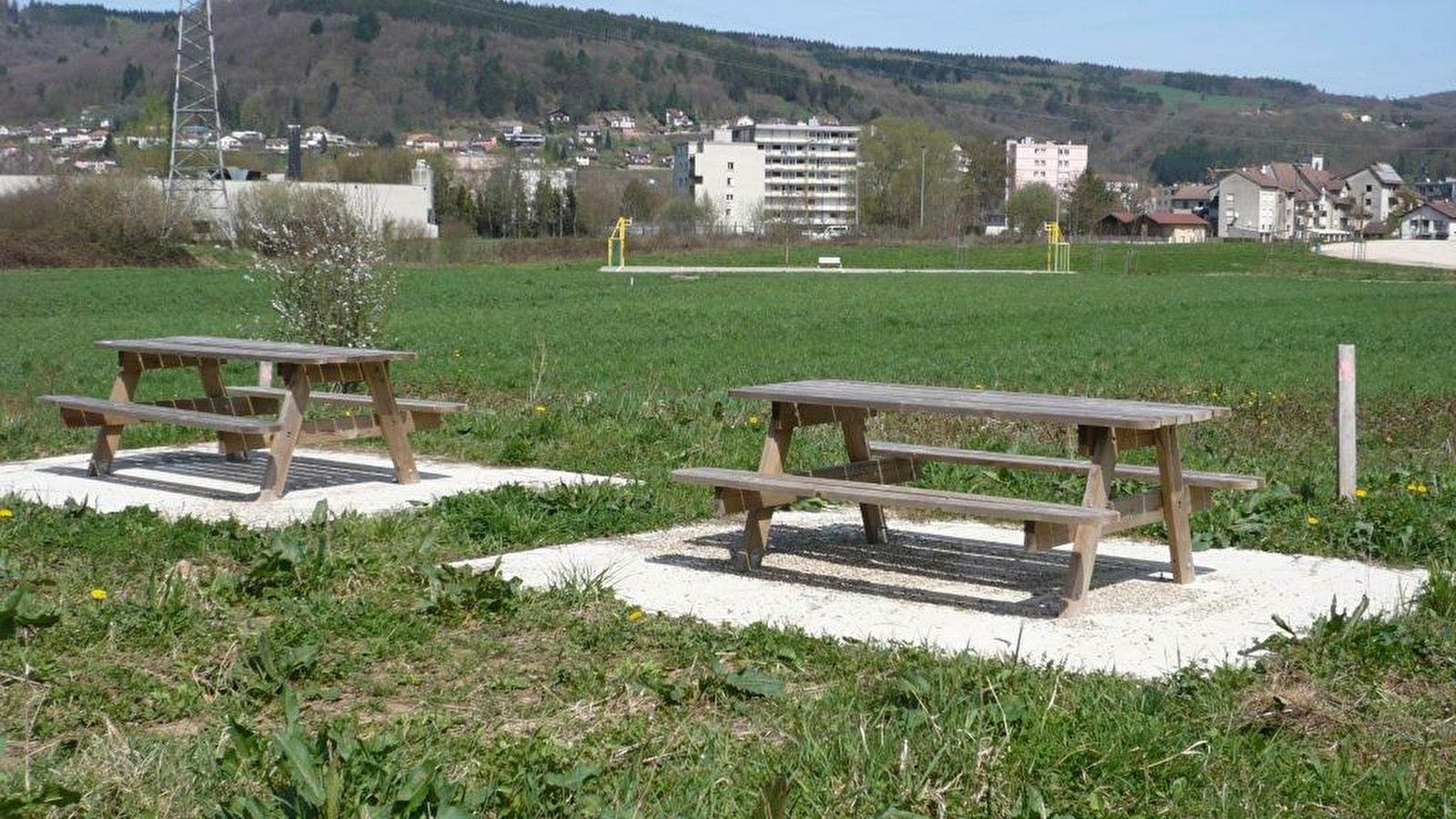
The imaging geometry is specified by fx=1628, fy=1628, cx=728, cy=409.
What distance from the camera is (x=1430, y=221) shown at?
165 meters

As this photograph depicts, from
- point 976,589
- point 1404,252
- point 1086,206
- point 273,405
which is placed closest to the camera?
point 976,589

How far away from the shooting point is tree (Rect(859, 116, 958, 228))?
140 m

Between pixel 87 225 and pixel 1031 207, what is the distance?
96.2m

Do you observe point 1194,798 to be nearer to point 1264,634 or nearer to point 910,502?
point 1264,634

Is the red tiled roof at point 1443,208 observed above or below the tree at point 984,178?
below

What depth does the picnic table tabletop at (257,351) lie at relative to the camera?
925 centimetres

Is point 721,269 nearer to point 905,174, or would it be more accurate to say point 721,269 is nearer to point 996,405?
point 996,405

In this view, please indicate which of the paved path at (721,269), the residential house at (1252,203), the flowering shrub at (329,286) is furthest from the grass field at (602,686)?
the residential house at (1252,203)

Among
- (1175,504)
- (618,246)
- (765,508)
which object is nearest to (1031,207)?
(618,246)

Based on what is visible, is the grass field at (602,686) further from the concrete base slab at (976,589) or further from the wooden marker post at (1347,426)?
the concrete base slab at (976,589)

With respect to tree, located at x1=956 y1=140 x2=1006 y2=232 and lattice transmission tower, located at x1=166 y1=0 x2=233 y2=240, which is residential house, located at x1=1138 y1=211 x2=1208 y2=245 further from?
lattice transmission tower, located at x1=166 y1=0 x2=233 y2=240

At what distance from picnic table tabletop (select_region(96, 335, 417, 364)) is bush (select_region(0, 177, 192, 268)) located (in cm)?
4983

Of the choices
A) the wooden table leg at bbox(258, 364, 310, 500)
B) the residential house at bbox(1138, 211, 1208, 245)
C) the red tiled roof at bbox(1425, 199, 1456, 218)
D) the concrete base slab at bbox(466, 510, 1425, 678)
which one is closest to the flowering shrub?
the wooden table leg at bbox(258, 364, 310, 500)

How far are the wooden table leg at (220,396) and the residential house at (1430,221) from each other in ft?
527
